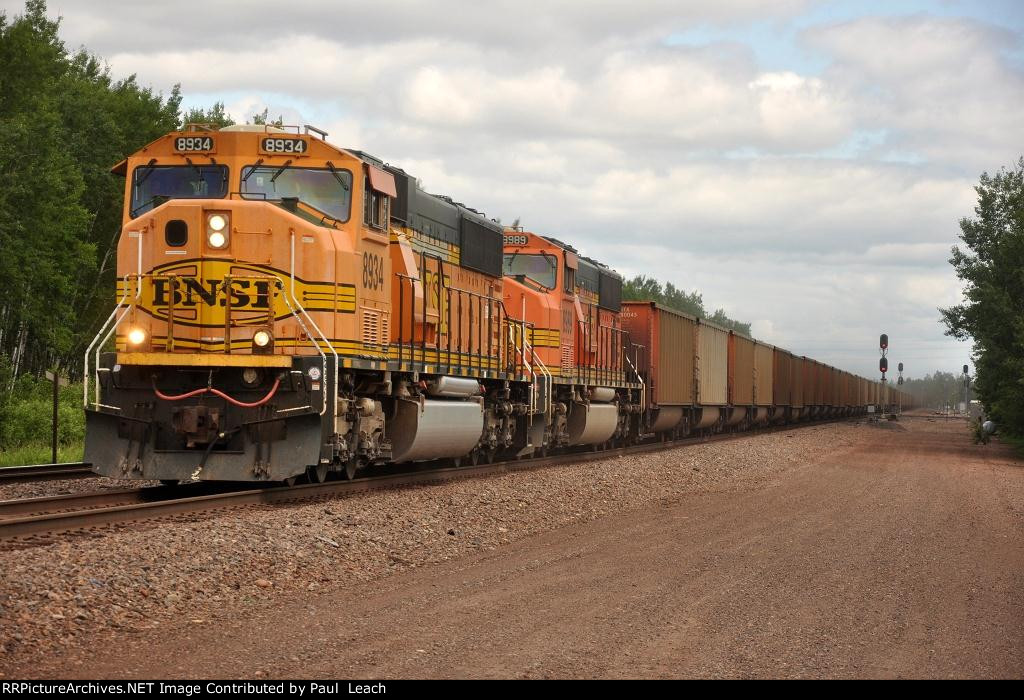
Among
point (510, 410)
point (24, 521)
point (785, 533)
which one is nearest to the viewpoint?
point (24, 521)

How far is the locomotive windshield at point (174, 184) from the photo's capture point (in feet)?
45.5

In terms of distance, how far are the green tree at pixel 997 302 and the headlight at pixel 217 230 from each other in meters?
24.6

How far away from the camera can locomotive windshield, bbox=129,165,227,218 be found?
13.9 metres

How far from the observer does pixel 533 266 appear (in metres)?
23.4

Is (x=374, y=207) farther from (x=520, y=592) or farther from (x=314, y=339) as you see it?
(x=520, y=592)

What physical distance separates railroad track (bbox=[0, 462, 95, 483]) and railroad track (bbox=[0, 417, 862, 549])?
5.64ft

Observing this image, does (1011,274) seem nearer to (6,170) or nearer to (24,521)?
(6,170)

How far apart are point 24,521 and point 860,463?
2000cm

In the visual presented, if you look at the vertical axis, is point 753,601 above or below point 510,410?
below

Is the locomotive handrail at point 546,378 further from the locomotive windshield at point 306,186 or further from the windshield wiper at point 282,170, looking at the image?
the windshield wiper at point 282,170

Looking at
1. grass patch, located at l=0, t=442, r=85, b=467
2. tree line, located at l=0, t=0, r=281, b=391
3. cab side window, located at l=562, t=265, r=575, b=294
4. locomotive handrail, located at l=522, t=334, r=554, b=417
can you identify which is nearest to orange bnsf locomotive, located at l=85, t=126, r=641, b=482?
locomotive handrail, located at l=522, t=334, r=554, b=417

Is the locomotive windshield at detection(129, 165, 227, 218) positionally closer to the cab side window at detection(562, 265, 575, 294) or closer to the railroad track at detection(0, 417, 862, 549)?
the railroad track at detection(0, 417, 862, 549)

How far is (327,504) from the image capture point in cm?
1309

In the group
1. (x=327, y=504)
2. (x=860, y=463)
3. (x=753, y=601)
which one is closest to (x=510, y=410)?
(x=327, y=504)
